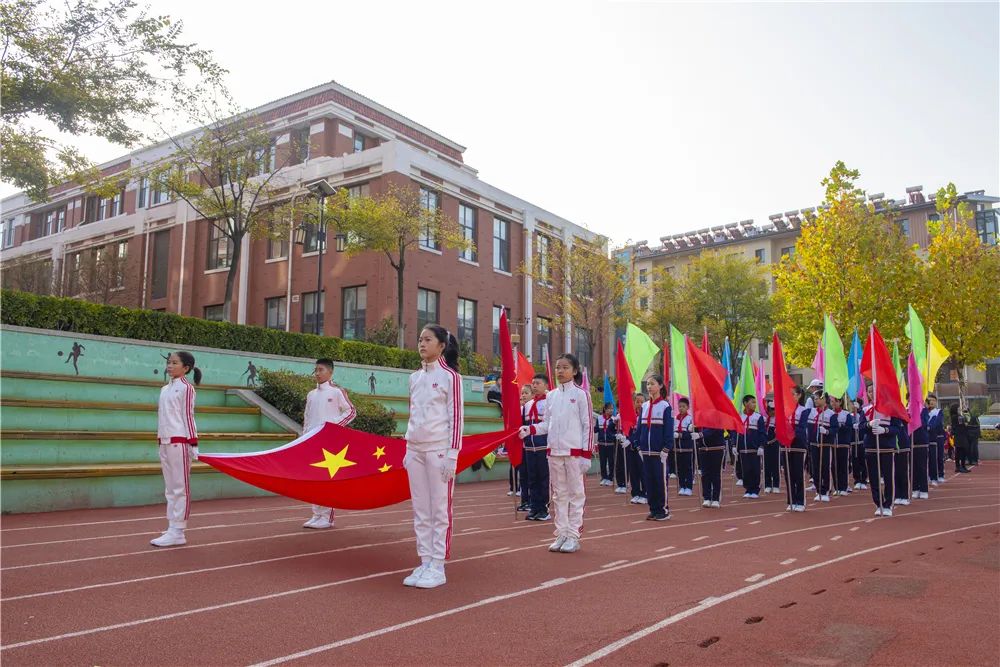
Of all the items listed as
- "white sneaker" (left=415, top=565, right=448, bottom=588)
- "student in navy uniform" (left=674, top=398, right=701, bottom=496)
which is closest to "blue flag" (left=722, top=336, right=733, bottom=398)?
"student in navy uniform" (left=674, top=398, right=701, bottom=496)

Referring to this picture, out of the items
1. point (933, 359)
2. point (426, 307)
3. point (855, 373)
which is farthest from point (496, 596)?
point (426, 307)

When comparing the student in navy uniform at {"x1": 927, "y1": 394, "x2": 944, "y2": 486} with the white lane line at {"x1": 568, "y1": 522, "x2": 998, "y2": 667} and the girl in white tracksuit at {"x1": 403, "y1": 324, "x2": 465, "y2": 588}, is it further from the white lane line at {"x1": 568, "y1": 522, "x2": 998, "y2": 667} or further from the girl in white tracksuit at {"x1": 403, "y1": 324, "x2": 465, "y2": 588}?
the girl in white tracksuit at {"x1": 403, "y1": 324, "x2": 465, "y2": 588}

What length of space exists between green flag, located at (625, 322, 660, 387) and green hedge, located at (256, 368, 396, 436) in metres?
5.50

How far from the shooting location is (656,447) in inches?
431

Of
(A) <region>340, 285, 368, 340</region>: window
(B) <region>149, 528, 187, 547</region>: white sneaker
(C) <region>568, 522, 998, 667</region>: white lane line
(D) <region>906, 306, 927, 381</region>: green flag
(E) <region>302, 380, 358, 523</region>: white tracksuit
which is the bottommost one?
(C) <region>568, 522, 998, 667</region>: white lane line

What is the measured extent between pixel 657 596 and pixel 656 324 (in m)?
31.7

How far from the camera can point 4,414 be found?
1177 cm

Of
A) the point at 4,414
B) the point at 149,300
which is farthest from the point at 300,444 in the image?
the point at 149,300

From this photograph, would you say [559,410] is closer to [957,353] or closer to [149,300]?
[957,353]

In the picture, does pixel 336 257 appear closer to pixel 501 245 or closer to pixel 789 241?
pixel 501 245

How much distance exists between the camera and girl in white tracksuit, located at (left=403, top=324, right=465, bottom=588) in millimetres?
6168

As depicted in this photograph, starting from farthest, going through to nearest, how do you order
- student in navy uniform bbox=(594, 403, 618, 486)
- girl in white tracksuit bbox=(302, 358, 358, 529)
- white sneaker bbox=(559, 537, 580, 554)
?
student in navy uniform bbox=(594, 403, 618, 486)
girl in white tracksuit bbox=(302, 358, 358, 529)
white sneaker bbox=(559, 537, 580, 554)

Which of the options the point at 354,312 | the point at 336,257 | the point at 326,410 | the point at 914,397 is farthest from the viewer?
the point at 336,257

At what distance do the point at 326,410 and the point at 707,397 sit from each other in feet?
19.5
